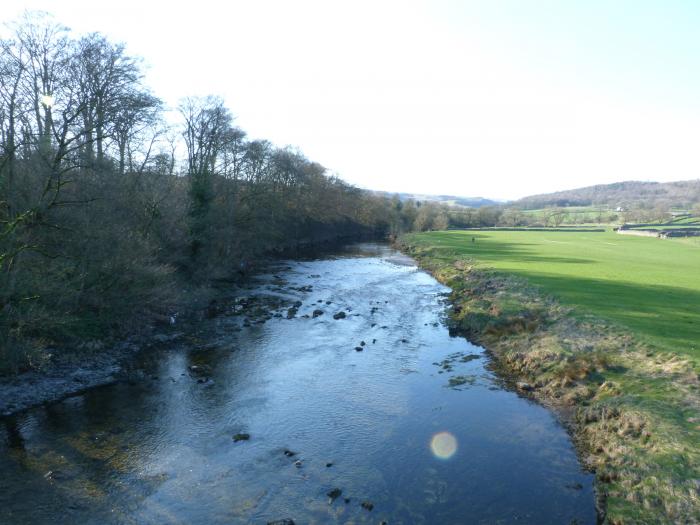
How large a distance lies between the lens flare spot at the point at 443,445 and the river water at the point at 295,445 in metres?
0.07

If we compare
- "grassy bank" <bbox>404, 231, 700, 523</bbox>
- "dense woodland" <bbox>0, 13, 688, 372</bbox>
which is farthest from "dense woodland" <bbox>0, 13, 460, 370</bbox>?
"grassy bank" <bbox>404, 231, 700, 523</bbox>

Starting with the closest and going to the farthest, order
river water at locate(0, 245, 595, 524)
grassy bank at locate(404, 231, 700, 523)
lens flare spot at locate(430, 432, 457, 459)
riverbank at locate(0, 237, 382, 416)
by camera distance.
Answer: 1. river water at locate(0, 245, 595, 524)
2. grassy bank at locate(404, 231, 700, 523)
3. lens flare spot at locate(430, 432, 457, 459)
4. riverbank at locate(0, 237, 382, 416)

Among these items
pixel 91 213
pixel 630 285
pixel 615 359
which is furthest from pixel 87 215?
pixel 630 285

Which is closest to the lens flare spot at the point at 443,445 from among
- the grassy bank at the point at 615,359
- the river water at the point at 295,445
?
the river water at the point at 295,445

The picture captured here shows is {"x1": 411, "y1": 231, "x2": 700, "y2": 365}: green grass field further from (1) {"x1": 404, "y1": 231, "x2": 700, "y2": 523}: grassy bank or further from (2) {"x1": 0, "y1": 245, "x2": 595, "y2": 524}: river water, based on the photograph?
(2) {"x1": 0, "y1": 245, "x2": 595, "y2": 524}: river water

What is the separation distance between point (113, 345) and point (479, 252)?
4982 centimetres

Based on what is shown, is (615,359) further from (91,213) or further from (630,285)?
(91,213)

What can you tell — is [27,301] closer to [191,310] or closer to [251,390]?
[251,390]

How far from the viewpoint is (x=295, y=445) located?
48.9 feet

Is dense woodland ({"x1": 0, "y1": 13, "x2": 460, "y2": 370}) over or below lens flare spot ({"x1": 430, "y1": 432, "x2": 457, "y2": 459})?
over

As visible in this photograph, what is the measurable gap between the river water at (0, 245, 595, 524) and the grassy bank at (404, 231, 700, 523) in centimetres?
121

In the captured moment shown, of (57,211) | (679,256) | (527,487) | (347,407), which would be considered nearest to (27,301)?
(57,211)

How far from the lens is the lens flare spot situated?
48.1 ft

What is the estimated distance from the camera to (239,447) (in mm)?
Answer: 14688
